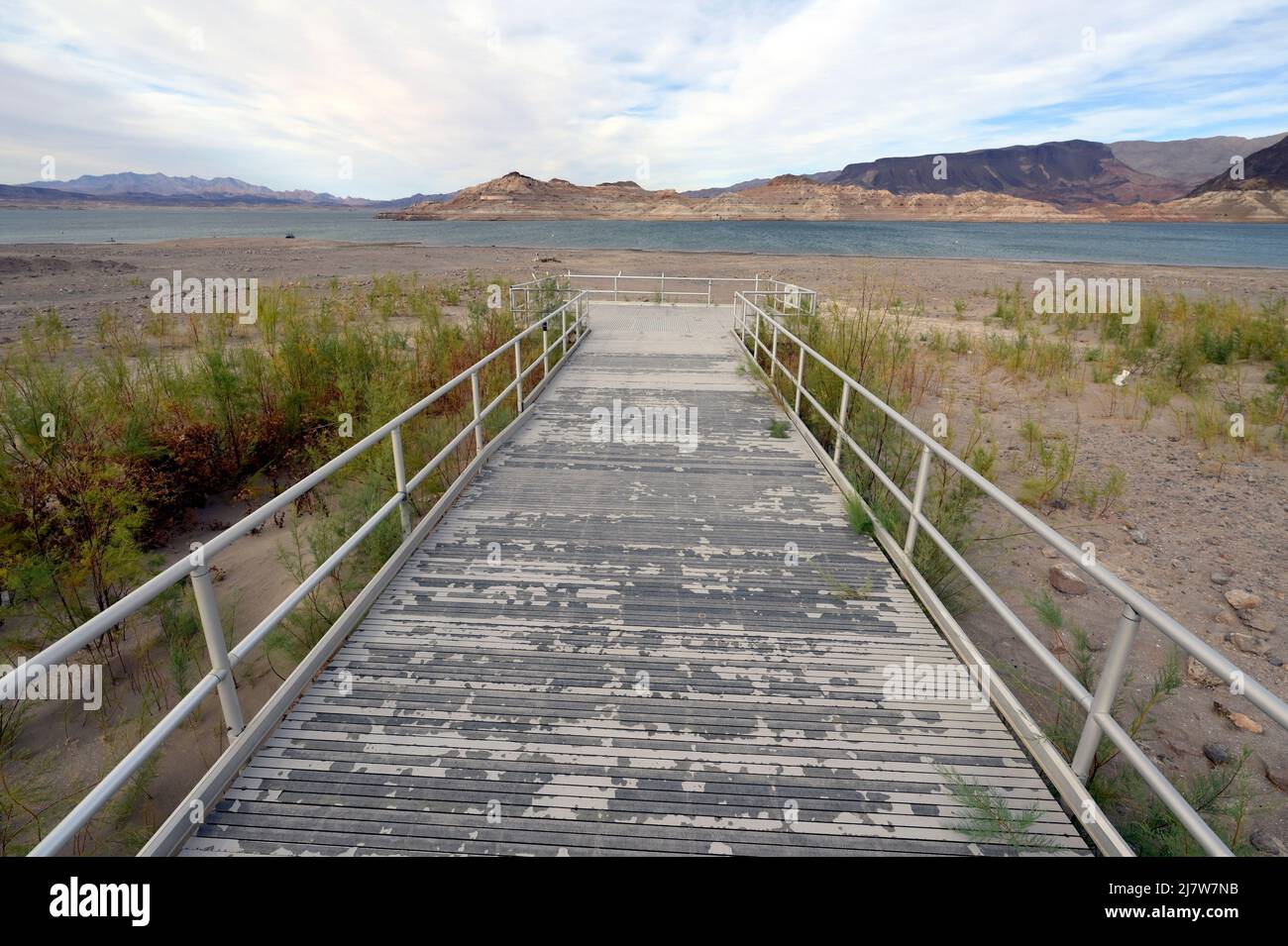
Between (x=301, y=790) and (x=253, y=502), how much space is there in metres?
5.11

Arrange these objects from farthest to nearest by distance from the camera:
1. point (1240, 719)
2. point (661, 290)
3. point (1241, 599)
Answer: point (661, 290) < point (1241, 599) < point (1240, 719)

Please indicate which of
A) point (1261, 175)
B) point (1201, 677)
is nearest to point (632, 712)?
point (1201, 677)

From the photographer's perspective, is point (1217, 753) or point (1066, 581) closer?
point (1217, 753)

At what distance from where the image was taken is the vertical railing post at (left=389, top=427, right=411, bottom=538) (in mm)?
4496

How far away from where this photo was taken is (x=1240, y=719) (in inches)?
162

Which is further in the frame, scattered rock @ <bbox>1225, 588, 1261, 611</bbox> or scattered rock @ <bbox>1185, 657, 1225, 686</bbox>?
scattered rock @ <bbox>1225, 588, 1261, 611</bbox>

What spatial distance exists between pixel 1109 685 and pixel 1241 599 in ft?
12.9

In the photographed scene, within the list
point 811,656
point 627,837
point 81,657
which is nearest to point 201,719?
point 81,657

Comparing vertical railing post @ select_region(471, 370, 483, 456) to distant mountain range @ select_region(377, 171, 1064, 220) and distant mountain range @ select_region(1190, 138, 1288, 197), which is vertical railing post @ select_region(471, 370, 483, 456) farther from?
distant mountain range @ select_region(1190, 138, 1288, 197)

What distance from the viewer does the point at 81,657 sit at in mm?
4648

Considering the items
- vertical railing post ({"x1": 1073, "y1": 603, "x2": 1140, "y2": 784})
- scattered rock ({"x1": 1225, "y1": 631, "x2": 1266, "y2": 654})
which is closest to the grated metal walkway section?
vertical railing post ({"x1": 1073, "y1": 603, "x2": 1140, "y2": 784})

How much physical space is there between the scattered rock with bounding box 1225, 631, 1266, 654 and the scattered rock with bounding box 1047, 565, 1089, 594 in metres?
0.96

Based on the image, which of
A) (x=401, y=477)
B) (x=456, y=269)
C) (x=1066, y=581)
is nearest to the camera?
(x=401, y=477)

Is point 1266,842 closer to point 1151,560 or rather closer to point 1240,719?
point 1240,719
